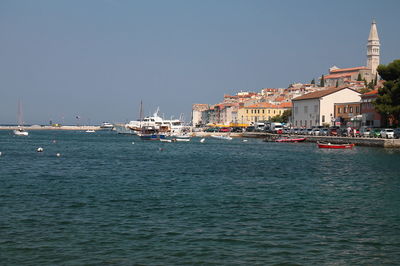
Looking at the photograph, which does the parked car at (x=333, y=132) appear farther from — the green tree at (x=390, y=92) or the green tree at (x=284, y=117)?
the green tree at (x=284, y=117)

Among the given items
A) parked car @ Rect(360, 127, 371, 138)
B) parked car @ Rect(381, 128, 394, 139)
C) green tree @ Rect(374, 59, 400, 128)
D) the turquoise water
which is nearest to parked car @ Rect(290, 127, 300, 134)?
parked car @ Rect(360, 127, 371, 138)

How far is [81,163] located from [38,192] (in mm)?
19426

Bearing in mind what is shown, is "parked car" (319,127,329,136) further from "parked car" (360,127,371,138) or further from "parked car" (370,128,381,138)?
"parked car" (370,128,381,138)

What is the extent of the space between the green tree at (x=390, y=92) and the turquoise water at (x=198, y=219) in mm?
37435

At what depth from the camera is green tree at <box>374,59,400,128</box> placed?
70656 millimetres

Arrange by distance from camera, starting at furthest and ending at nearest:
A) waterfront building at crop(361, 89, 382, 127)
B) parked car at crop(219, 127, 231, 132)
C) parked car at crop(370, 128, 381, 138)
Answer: parked car at crop(219, 127, 231, 132) < waterfront building at crop(361, 89, 382, 127) < parked car at crop(370, 128, 381, 138)

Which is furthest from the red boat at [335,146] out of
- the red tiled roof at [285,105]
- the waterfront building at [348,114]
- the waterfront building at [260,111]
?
the red tiled roof at [285,105]

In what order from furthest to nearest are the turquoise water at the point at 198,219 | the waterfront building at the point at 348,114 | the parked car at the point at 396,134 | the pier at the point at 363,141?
the waterfront building at the point at 348,114 < the parked car at the point at 396,134 < the pier at the point at 363,141 < the turquoise water at the point at 198,219

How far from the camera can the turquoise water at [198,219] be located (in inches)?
600

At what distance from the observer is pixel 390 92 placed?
2827 inches

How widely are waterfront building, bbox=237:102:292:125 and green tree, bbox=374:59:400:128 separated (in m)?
69.7

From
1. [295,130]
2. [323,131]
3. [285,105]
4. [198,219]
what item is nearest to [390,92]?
[323,131]

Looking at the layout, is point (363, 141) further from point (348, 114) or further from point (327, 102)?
point (327, 102)

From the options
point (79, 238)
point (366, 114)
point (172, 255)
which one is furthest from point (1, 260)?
point (366, 114)
